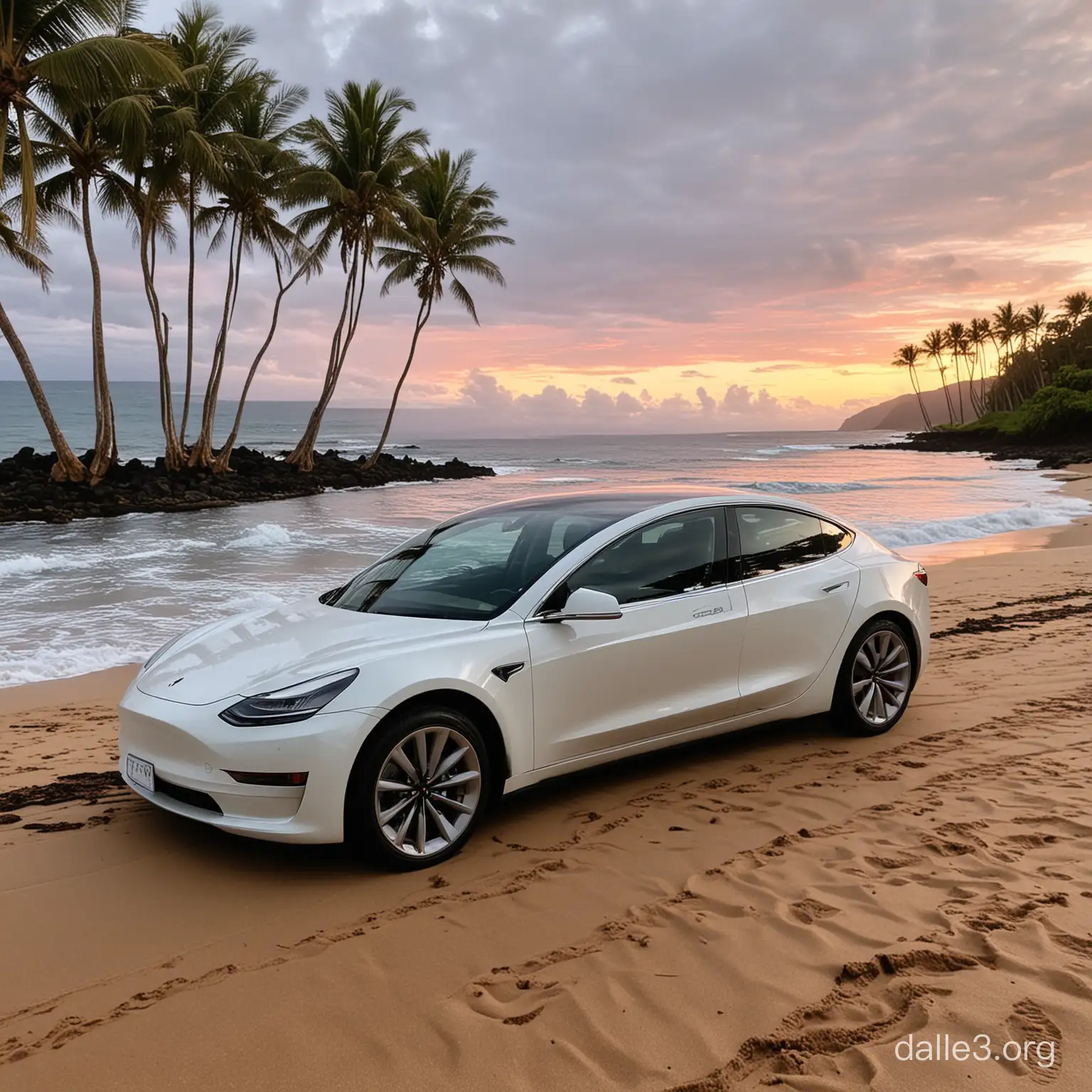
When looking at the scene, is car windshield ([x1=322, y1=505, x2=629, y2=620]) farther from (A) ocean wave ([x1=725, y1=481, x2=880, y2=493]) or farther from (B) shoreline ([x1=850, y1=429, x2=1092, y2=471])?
(B) shoreline ([x1=850, y1=429, x2=1092, y2=471])

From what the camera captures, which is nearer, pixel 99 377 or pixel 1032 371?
pixel 99 377

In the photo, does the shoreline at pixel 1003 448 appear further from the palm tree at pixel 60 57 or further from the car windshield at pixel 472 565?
the car windshield at pixel 472 565

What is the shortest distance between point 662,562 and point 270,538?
15764 millimetres

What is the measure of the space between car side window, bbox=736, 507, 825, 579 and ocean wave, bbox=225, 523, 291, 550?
14076mm

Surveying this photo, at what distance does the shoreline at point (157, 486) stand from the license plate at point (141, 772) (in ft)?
74.6

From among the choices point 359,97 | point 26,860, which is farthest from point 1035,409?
point 26,860

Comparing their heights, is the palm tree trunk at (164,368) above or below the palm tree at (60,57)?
below

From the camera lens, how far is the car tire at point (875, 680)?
5.38 metres

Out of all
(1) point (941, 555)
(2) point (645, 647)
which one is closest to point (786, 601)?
(2) point (645, 647)

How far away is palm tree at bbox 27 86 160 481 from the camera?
23812mm

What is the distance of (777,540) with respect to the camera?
527 centimetres

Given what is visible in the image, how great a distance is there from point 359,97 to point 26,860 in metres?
36.9
